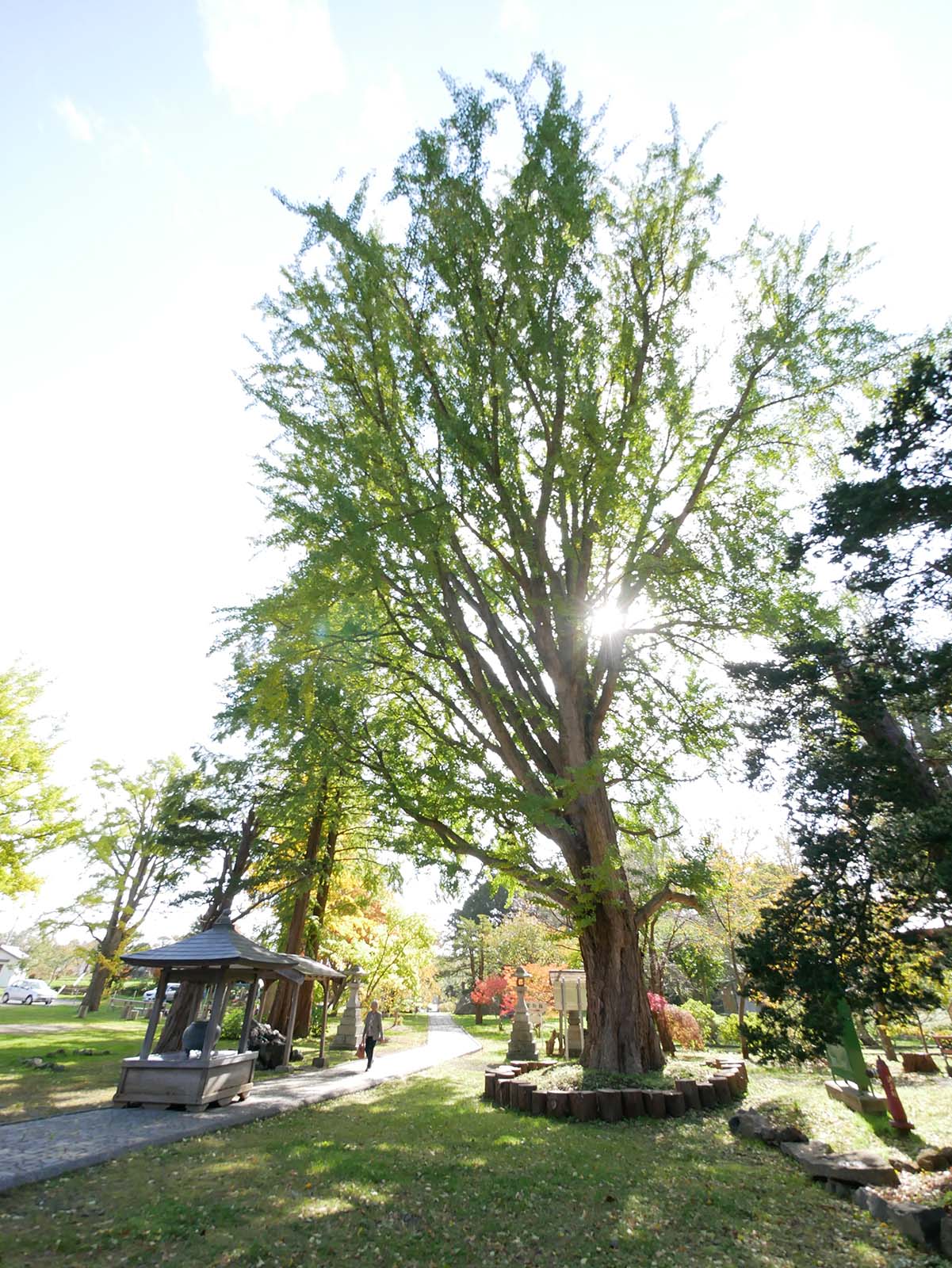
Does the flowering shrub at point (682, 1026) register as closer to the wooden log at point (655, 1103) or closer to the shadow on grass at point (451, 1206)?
the wooden log at point (655, 1103)

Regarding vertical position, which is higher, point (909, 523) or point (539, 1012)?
point (909, 523)

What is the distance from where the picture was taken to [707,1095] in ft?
31.2

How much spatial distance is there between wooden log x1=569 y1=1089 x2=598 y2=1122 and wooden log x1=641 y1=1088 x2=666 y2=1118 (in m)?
0.73

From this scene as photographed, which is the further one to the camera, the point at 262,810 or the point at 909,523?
the point at 262,810

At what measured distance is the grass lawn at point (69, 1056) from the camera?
373 inches

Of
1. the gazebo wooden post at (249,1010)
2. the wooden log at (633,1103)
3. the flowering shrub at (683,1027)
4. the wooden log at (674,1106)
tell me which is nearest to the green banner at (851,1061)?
the wooden log at (674,1106)

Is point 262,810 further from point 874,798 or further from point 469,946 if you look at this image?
point 469,946

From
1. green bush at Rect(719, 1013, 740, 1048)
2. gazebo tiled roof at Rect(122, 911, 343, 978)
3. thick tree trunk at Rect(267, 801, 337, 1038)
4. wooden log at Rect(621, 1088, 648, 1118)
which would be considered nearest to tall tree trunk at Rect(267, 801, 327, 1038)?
thick tree trunk at Rect(267, 801, 337, 1038)

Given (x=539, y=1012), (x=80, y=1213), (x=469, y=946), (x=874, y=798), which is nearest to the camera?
(x=80, y=1213)

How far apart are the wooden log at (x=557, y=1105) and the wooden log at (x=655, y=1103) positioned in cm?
110

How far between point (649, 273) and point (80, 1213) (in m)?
13.2

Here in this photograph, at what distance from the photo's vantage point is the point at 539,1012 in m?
27.3

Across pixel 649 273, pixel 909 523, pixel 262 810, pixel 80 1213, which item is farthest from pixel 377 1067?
pixel 649 273

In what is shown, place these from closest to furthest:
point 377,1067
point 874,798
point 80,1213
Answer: point 80,1213, point 874,798, point 377,1067
